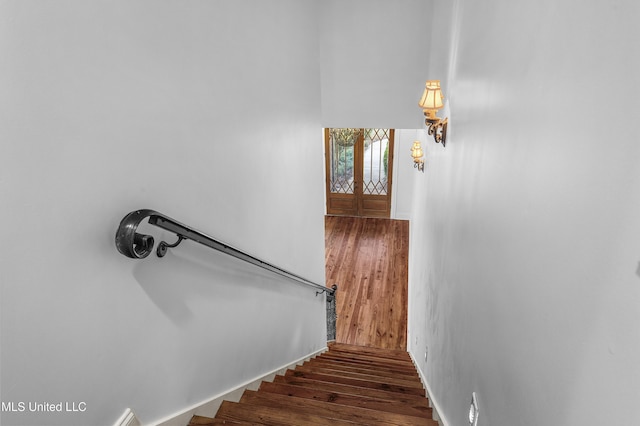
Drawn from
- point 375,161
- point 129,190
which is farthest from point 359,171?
point 129,190

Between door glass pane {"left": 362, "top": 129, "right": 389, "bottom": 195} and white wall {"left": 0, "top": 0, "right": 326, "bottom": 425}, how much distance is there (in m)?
6.19

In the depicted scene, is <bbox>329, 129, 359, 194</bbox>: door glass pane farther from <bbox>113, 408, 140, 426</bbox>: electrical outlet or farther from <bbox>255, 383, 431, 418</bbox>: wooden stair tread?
<bbox>113, 408, 140, 426</bbox>: electrical outlet

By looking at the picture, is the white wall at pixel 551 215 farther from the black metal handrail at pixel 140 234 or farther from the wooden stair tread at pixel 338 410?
the black metal handrail at pixel 140 234

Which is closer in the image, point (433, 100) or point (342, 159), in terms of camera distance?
point (433, 100)

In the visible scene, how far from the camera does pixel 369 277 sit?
7395 mm

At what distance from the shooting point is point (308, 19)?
3.77 m

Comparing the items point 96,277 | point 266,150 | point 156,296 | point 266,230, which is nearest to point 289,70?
point 266,150

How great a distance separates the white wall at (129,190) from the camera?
110cm

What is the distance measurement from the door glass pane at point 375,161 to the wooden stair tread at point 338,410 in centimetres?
691

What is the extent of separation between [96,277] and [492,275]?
1454mm

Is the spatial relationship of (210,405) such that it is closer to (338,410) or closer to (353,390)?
(338,410)

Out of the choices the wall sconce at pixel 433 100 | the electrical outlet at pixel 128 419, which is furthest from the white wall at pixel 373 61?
the electrical outlet at pixel 128 419

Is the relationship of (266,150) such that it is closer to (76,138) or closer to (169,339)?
(169,339)

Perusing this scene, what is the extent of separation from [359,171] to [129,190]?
810 cm
